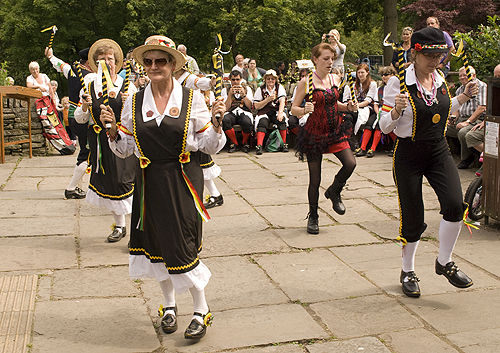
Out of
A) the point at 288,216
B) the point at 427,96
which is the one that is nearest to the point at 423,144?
the point at 427,96

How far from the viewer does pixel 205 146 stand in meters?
3.92

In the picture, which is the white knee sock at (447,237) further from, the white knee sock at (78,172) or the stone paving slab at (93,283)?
the white knee sock at (78,172)

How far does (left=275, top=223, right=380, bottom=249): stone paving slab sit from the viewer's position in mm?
6023

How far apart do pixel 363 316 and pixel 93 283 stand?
220 cm

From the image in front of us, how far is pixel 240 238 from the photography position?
246 inches

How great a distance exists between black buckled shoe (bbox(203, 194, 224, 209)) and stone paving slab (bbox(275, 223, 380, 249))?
1.32 metres

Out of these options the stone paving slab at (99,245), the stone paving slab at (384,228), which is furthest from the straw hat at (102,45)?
the stone paving slab at (384,228)

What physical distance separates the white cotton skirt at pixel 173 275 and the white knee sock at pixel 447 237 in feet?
5.95

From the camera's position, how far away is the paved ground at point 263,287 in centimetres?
390

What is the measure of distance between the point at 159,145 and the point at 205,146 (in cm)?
30

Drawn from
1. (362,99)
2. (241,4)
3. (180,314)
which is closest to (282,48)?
(241,4)

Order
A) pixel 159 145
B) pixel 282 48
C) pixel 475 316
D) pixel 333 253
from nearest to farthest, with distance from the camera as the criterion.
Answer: pixel 159 145, pixel 475 316, pixel 333 253, pixel 282 48

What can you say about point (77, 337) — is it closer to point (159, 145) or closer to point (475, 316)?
point (159, 145)

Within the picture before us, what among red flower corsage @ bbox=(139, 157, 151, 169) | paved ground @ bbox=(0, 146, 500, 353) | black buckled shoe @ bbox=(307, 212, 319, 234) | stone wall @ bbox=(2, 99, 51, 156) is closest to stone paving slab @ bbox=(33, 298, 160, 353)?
paved ground @ bbox=(0, 146, 500, 353)
